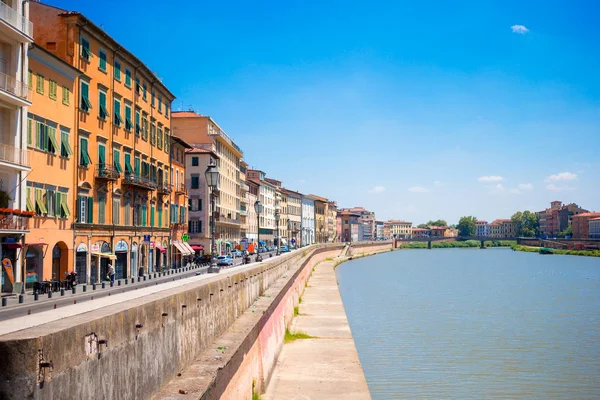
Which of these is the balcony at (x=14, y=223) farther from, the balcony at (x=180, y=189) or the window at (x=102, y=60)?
the balcony at (x=180, y=189)

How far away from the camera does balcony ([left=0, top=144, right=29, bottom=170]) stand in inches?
1074

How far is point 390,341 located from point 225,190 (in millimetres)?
55373

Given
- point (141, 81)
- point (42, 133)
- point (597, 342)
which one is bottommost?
point (597, 342)

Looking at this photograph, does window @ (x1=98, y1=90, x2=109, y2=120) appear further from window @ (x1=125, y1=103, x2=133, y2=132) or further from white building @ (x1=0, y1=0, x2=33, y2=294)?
white building @ (x1=0, y1=0, x2=33, y2=294)

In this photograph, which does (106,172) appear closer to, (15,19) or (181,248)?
(15,19)

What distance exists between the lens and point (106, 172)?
3844 cm

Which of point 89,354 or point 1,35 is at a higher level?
point 1,35

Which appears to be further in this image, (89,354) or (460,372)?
(460,372)

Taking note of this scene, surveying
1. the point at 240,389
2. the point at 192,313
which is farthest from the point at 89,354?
the point at 240,389

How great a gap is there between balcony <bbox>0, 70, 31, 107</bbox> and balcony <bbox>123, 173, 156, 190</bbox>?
47.4ft

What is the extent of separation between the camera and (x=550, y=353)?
28750mm

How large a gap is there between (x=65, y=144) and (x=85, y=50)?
700 centimetres

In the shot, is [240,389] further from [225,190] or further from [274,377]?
[225,190]

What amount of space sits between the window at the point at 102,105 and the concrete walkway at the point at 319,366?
1853 cm
